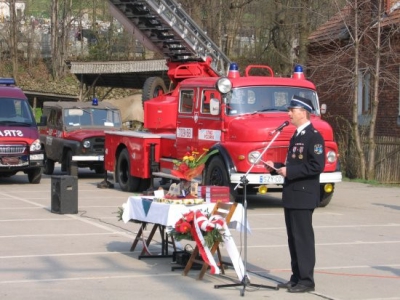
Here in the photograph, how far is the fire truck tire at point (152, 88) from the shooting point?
891 inches

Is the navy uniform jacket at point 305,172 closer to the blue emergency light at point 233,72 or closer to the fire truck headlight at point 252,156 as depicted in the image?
the fire truck headlight at point 252,156

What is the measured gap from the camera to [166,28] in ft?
77.0

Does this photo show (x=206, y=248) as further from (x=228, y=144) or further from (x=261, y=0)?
(x=261, y=0)

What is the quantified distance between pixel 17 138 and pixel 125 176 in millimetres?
3235

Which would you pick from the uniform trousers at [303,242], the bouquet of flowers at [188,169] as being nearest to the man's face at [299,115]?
the uniform trousers at [303,242]

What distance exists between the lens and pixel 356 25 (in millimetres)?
24078

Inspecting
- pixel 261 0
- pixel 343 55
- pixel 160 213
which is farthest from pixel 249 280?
pixel 261 0

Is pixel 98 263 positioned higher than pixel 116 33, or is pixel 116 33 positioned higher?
pixel 116 33

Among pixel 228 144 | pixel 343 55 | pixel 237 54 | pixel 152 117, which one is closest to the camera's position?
pixel 228 144

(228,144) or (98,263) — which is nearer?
(98,263)

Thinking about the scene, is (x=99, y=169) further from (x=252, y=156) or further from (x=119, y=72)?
(x=119, y=72)

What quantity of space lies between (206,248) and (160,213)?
3.34 ft

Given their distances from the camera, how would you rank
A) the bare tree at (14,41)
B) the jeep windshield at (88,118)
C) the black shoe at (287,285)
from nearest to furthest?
1. the black shoe at (287,285)
2. the jeep windshield at (88,118)
3. the bare tree at (14,41)

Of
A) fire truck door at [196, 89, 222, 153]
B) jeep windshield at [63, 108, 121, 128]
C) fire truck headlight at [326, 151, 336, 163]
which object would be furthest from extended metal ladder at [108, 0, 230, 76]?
fire truck headlight at [326, 151, 336, 163]
